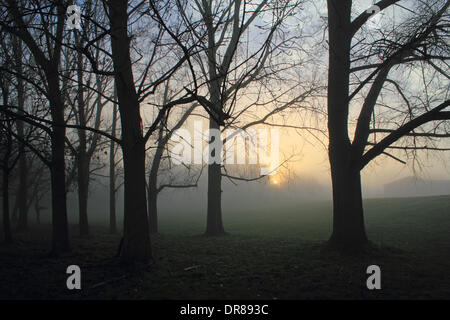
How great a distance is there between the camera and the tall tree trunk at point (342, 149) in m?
7.35

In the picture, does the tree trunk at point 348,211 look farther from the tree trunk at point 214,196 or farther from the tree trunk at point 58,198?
the tree trunk at point 214,196

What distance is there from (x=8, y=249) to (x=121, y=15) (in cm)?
648

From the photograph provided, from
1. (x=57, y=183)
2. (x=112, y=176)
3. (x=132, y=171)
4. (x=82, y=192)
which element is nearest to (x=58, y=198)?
(x=57, y=183)

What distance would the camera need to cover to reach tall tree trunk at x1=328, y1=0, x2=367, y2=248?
7348 mm

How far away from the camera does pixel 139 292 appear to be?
4.52m

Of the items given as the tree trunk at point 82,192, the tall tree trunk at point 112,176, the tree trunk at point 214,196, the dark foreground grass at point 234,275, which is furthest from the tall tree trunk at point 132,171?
the tall tree trunk at point 112,176

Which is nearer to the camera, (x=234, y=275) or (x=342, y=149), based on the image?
(x=234, y=275)

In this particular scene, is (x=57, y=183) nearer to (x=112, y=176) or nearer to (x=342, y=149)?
(x=342, y=149)

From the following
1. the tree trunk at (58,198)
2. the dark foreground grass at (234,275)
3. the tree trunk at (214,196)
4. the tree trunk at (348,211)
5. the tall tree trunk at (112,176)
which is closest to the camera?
the dark foreground grass at (234,275)

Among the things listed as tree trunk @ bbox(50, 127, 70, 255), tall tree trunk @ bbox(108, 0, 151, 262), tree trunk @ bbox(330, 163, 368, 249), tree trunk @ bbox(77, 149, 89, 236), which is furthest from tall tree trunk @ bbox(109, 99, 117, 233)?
tree trunk @ bbox(330, 163, 368, 249)

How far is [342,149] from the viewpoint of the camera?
7586mm

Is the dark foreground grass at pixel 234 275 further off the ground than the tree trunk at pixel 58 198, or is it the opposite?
the tree trunk at pixel 58 198

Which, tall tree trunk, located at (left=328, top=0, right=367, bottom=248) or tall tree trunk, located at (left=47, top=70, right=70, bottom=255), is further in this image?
tall tree trunk, located at (left=47, top=70, right=70, bottom=255)

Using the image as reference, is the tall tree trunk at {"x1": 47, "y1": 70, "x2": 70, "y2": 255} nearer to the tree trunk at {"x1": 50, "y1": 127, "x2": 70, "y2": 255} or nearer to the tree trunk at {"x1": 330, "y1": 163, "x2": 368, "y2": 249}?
the tree trunk at {"x1": 50, "y1": 127, "x2": 70, "y2": 255}
